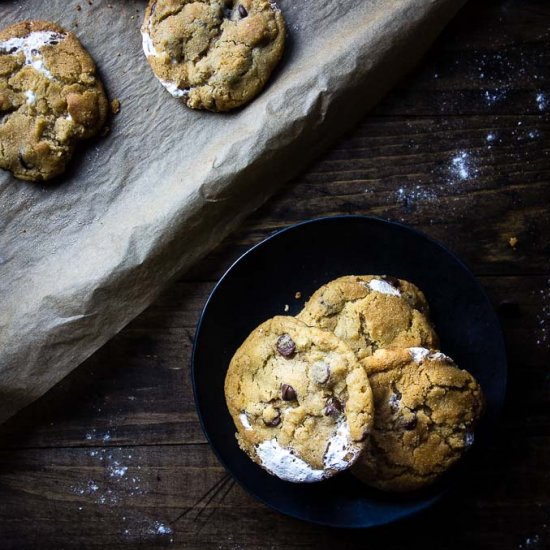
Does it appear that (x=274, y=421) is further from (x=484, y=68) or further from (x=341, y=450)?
(x=484, y=68)

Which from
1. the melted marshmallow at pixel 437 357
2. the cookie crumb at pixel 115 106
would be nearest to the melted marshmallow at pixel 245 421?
the melted marshmallow at pixel 437 357

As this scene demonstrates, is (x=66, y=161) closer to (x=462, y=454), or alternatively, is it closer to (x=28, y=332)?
(x=28, y=332)

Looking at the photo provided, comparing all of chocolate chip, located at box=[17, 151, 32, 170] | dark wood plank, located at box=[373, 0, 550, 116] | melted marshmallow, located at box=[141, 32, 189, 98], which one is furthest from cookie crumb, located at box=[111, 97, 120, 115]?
dark wood plank, located at box=[373, 0, 550, 116]

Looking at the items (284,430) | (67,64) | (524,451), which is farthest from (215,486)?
(67,64)

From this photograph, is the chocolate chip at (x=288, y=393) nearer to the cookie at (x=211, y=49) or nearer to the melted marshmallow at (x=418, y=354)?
the melted marshmallow at (x=418, y=354)

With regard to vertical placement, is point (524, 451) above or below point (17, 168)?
below

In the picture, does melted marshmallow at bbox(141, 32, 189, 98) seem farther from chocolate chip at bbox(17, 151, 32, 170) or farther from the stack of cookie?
the stack of cookie
